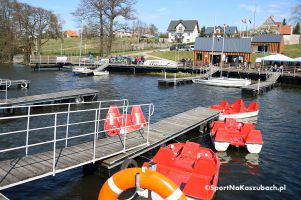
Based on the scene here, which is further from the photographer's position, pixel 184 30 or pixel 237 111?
pixel 184 30

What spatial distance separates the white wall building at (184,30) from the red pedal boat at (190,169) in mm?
114107

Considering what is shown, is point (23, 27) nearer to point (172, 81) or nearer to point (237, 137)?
point (172, 81)

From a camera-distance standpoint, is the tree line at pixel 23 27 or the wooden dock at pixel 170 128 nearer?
the wooden dock at pixel 170 128

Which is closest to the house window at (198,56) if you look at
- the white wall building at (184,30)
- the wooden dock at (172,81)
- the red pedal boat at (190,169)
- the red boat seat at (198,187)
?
the wooden dock at (172,81)

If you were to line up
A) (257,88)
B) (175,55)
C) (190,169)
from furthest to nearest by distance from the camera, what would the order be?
(175,55)
(257,88)
(190,169)

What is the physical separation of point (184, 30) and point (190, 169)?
119779 mm

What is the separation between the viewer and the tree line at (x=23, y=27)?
73312 mm

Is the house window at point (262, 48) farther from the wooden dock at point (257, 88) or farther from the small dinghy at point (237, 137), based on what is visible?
the small dinghy at point (237, 137)

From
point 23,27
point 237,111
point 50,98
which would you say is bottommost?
point 237,111

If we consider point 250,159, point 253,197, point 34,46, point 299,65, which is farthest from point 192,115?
point 34,46

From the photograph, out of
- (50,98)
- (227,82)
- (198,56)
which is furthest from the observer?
(198,56)

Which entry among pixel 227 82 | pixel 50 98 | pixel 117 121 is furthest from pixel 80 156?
pixel 227 82

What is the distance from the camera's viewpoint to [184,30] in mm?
127750

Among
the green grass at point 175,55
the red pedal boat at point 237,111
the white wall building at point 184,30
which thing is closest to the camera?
the red pedal boat at point 237,111
